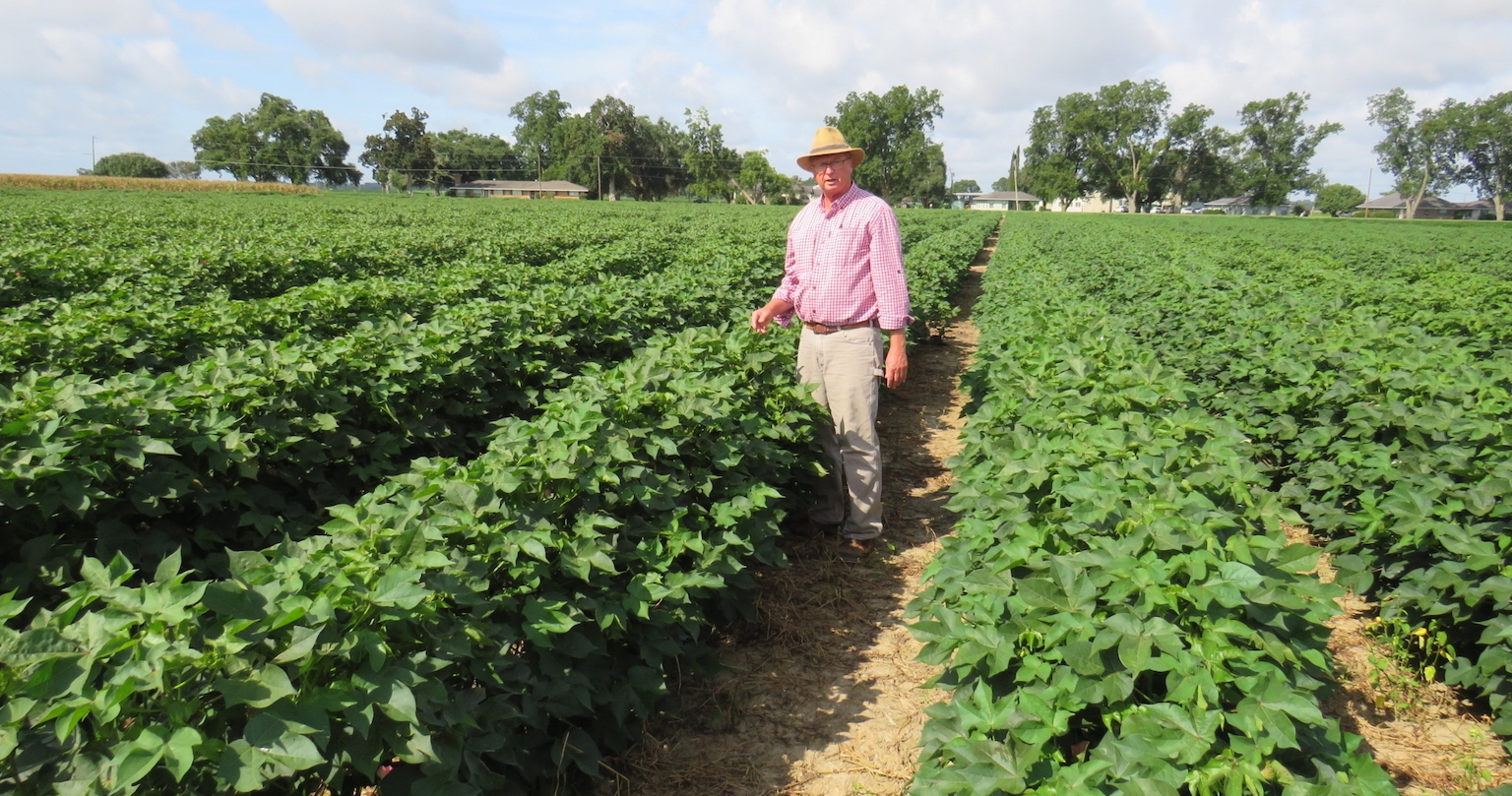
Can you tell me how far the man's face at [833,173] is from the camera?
4.22m

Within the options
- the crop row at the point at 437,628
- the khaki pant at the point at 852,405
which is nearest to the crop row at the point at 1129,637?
the crop row at the point at 437,628

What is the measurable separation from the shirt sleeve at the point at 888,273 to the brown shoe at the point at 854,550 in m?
1.31

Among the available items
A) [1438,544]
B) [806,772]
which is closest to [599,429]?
[806,772]

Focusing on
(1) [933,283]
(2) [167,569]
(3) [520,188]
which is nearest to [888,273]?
(2) [167,569]

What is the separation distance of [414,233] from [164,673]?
1545 cm

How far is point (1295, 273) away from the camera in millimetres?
11125

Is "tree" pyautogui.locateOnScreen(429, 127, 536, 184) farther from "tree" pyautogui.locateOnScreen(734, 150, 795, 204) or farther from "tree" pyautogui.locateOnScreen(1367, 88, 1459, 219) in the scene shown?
"tree" pyautogui.locateOnScreen(1367, 88, 1459, 219)

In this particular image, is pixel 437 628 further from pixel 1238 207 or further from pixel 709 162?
pixel 1238 207

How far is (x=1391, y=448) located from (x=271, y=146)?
125030mm

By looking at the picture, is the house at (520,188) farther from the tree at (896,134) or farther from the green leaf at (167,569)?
the green leaf at (167,569)

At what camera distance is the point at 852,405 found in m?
4.35

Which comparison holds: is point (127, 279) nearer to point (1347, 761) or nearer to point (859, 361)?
point (859, 361)

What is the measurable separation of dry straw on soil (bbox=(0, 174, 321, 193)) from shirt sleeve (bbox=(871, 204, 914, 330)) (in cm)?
6512

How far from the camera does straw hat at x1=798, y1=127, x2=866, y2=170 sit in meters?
4.20
